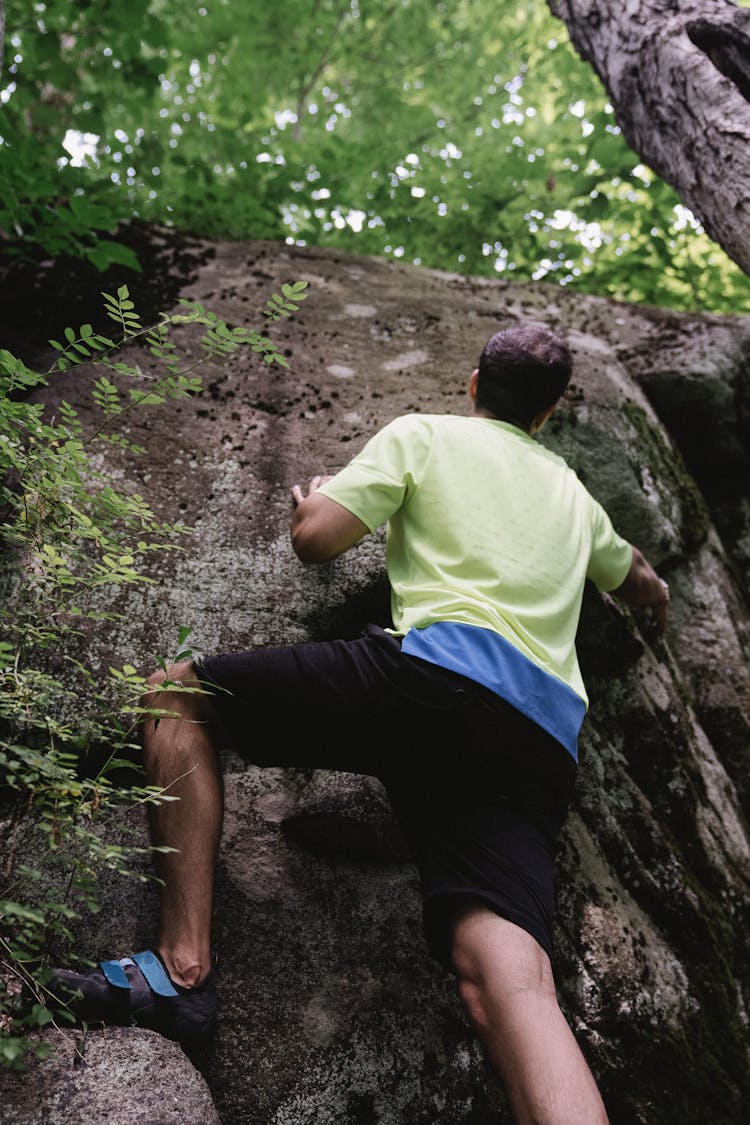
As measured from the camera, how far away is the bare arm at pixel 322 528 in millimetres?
2463

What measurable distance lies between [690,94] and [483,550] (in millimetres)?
2702

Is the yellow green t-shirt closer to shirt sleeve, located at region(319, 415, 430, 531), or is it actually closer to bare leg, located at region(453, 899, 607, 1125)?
shirt sleeve, located at region(319, 415, 430, 531)

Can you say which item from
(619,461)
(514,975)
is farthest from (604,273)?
(514,975)

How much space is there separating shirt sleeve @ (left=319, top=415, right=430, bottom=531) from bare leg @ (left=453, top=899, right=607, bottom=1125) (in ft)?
3.91

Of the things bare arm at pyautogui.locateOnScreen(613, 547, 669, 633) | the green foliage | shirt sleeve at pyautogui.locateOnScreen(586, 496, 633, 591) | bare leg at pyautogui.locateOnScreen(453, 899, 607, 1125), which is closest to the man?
bare leg at pyautogui.locateOnScreen(453, 899, 607, 1125)

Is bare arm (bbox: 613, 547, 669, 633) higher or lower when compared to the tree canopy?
lower

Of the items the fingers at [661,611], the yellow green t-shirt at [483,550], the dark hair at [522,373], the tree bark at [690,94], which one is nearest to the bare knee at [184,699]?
the yellow green t-shirt at [483,550]

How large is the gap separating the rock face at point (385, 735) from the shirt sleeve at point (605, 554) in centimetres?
37

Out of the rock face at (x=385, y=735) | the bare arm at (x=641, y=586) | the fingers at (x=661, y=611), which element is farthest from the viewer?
the fingers at (x=661, y=611)

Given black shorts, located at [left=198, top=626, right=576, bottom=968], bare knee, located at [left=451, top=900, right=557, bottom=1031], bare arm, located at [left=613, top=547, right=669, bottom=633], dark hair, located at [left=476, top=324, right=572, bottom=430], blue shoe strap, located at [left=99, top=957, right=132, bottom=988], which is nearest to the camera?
bare knee, located at [left=451, top=900, right=557, bottom=1031]

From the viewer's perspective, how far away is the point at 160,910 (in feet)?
7.44

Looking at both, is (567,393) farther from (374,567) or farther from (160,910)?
(160,910)

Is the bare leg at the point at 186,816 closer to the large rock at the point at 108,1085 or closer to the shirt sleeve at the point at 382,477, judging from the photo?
the large rock at the point at 108,1085

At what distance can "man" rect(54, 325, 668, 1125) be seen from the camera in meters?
1.92
